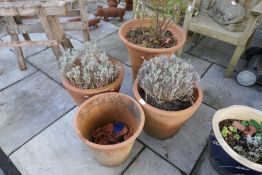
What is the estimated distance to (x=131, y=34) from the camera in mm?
1991

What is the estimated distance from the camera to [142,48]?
1.75 m

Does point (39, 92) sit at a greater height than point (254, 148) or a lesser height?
lesser

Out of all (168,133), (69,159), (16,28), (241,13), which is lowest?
(69,159)

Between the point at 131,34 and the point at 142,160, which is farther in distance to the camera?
the point at 131,34

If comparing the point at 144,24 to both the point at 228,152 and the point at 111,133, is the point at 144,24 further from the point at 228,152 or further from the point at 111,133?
the point at 228,152

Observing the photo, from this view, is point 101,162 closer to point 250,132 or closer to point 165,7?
point 250,132

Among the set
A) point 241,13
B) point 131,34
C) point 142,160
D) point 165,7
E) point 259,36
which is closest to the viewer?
point 142,160

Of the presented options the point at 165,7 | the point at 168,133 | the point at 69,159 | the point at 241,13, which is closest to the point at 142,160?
the point at 168,133

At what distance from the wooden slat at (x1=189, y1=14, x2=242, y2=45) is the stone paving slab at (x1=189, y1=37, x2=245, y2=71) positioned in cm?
41

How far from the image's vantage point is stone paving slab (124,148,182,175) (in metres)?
1.57

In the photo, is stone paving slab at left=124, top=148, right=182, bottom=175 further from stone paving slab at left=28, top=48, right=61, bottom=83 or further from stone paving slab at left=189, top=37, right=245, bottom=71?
stone paving slab at left=189, top=37, right=245, bottom=71

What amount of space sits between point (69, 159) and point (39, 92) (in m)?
0.81

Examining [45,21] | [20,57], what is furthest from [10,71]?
[45,21]

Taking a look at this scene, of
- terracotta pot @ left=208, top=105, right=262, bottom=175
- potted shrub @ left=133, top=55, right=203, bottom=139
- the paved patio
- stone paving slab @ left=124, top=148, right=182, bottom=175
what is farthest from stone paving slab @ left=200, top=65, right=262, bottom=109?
stone paving slab @ left=124, top=148, right=182, bottom=175
